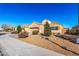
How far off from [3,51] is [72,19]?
1.09 metres

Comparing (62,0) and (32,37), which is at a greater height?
(62,0)

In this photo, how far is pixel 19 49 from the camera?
3760 millimetres

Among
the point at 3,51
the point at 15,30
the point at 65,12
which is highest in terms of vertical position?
the point at 65,12

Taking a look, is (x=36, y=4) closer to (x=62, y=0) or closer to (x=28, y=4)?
(x=28, y=4)

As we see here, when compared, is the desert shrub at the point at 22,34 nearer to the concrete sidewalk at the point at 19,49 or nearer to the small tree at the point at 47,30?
the concrete sidewalk at the point at 19,49

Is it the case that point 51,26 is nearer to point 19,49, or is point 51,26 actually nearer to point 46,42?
point 46,42

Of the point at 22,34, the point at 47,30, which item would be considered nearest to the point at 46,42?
the point at 47,30

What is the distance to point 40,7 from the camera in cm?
379

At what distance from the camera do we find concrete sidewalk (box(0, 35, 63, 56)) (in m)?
3.75

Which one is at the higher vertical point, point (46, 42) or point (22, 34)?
point (22, 34)

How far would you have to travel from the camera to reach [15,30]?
3820mm

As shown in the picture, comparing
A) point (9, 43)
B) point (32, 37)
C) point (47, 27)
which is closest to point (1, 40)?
point (9, 43)

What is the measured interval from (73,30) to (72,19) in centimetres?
16

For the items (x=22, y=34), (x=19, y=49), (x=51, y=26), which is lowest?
(x=19, y=49)
